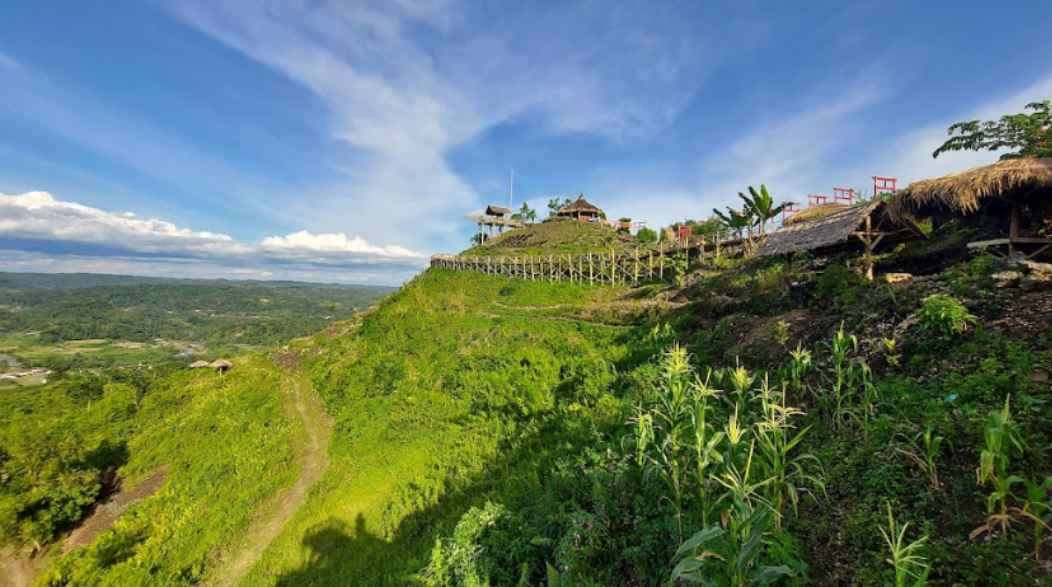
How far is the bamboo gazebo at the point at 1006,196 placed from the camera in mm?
9516

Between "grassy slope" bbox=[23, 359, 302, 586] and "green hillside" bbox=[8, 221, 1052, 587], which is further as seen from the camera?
"grassy slope" bbox=[23, 359, 302, 586]

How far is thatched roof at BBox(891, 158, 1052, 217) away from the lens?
941cm

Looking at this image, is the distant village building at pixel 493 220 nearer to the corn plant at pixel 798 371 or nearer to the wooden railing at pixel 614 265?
the wooden railing at pixel 614 265

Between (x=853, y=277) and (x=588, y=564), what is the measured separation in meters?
11.9

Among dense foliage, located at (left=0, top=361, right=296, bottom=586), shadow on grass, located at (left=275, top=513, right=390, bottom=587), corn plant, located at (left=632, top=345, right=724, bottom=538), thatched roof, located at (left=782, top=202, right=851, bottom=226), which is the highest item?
thatched roof, located at (left=782, top=202, right=851, bottom=226)

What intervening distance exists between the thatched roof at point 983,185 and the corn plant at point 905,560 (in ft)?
36.8

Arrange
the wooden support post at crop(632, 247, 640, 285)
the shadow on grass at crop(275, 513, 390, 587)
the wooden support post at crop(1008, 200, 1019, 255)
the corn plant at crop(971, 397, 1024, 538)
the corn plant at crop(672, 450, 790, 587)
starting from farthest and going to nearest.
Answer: the wooden support post at crop(632, 247, 640, 285) < the shadow on grass at crop(275, 513, 390, 587) < the wooden support post at crop(1008, 200, 1019, 255) < the corn plant at crop(971, 397, 1024, 538) < the corn plant at crop(672, 450, 790, 587)

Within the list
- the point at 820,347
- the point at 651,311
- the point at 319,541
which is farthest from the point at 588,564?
the point at 651,311

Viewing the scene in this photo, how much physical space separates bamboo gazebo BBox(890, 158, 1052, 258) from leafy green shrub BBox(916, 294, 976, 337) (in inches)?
222

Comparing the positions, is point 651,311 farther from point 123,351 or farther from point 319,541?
point 123,351

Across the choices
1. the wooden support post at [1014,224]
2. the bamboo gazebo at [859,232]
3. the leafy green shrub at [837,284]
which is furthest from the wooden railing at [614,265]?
the wooden support post at [1014,224]

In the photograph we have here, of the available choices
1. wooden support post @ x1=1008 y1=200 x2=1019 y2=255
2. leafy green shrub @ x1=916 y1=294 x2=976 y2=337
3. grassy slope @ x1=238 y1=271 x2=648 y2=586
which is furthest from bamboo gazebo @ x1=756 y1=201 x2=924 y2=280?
grassy slope @ x1=238 y1=271 x2=648 y2=586

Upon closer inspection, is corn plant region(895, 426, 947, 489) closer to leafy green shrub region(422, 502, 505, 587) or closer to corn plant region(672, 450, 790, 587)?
corn plant region(672, 450, 790, 587)

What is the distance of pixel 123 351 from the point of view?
434 feet
